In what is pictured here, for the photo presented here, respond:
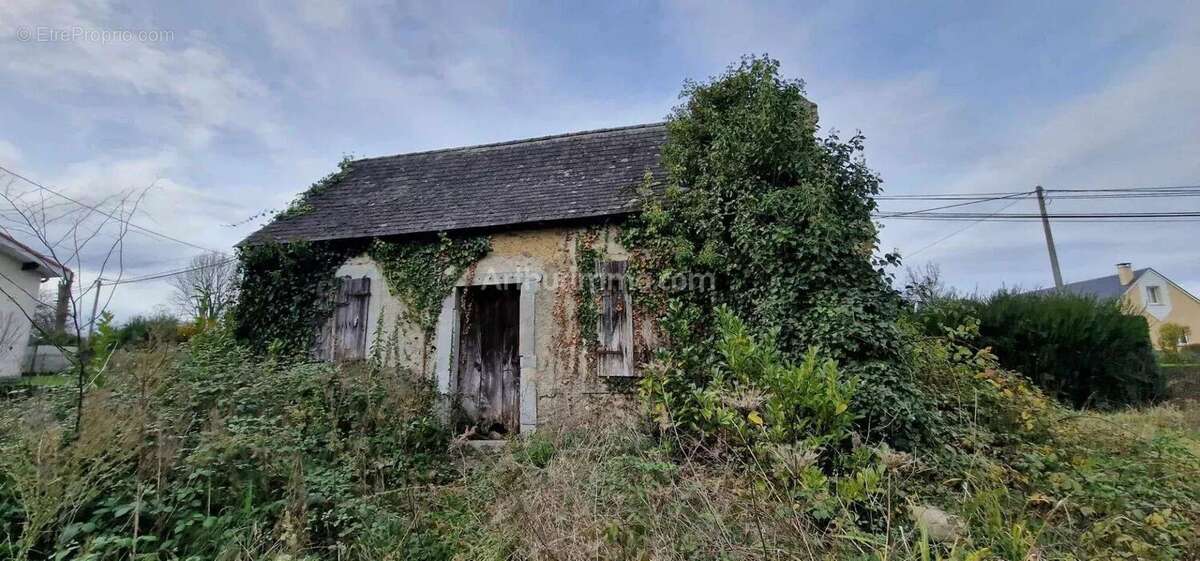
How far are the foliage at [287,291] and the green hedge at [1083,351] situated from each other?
34.5 feet

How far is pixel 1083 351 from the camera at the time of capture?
8.85 meters

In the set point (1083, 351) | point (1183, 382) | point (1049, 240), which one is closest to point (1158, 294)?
point (1049, 240)

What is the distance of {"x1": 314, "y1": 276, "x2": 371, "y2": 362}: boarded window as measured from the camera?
275 inches

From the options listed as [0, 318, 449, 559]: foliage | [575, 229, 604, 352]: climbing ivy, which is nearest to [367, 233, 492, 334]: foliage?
[575, 229, 604, 352]: climbing ivy

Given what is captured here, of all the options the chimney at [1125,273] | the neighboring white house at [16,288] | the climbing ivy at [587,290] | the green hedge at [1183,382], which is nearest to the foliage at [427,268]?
the climbing ivy at [587,290]

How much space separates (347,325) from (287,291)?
116 cm

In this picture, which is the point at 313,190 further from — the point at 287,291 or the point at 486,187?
the point at 486,187

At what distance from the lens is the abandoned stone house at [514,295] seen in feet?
20.8

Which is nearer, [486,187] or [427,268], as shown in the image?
[427,268]

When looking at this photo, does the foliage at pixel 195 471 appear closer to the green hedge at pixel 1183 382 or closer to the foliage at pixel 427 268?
the foliage at pixel 427 268

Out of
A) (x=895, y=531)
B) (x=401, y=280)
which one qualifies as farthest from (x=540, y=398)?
(x=895, y=531)

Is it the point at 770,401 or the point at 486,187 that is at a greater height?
the point at 486,187

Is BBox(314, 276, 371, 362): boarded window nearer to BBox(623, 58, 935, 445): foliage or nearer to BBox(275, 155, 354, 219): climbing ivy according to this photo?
BBox(275, 155, 354, 219): climbing ivy

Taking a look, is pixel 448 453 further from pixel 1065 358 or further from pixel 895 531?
pixel 1065 358
